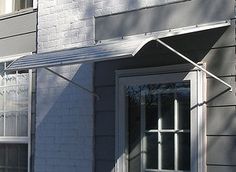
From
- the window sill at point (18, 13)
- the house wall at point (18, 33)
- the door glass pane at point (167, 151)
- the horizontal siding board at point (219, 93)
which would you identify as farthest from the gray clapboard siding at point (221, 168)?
the window sill at point (18, 13)

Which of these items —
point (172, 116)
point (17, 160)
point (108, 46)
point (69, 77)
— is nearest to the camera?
point (108, 46)

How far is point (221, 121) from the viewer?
590cm

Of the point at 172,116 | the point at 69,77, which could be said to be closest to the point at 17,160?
the point at 69,77

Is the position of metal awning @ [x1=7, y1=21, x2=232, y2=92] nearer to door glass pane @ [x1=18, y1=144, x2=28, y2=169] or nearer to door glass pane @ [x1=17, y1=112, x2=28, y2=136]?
door glass pane @ [x1=17, y1=112, x2=28, y2=136]

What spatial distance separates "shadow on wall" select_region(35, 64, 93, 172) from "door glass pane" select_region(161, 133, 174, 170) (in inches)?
41.0

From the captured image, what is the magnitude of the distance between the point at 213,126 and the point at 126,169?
1.31 meters

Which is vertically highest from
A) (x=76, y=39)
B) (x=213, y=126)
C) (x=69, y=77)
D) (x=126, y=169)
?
(x=76, y=39)

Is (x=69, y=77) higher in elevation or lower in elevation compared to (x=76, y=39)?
lower

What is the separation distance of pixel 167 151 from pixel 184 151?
237 mm

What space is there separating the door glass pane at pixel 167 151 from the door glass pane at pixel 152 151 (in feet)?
0.33

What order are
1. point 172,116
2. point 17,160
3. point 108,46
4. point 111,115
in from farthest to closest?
point 17,160, point 111,115, point 172,116, point 108,46

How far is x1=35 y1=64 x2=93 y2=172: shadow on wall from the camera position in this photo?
7156 millimetres

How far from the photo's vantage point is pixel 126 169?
6.73 metres

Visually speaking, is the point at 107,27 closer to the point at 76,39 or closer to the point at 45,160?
the point at 76,39
